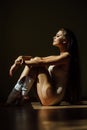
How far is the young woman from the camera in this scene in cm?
334

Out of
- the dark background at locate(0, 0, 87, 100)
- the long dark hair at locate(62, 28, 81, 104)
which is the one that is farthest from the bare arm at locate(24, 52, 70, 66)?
the dark background at locate(0, 0, 87, 100)

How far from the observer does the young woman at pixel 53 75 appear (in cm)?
334

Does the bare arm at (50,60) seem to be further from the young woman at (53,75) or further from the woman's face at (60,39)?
the woman's face at (60,39)

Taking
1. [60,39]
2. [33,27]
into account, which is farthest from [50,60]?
[33,27]

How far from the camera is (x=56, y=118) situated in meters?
2.43

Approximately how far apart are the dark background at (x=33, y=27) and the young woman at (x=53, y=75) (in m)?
0.80

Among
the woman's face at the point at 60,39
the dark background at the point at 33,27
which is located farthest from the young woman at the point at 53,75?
the dark background at the point at 33,27

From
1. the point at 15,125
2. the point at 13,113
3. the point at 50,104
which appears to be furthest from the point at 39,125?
the point at 50,104

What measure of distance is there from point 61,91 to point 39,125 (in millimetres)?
1330

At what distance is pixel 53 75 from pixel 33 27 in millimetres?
1005

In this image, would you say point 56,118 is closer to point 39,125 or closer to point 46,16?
point 39,125

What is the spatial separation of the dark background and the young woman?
80 cm

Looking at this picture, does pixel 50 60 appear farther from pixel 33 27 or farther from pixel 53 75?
pixel 33 27

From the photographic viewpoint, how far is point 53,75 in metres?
3.48
